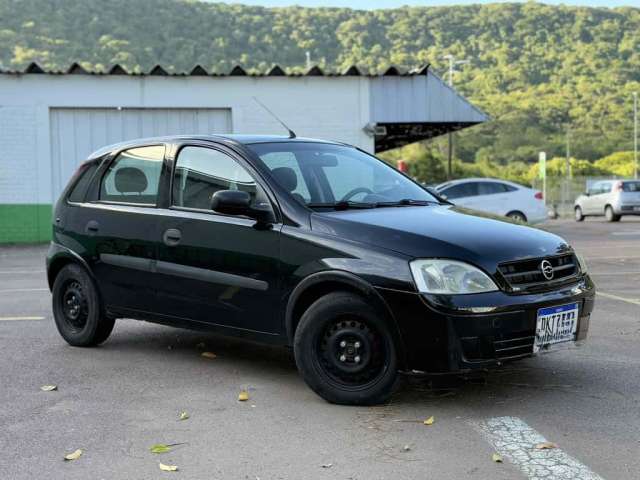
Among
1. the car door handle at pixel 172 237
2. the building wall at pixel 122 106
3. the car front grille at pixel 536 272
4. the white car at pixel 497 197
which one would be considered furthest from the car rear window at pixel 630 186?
the car door handle at pixel 172 237

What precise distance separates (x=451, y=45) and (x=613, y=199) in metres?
59.5

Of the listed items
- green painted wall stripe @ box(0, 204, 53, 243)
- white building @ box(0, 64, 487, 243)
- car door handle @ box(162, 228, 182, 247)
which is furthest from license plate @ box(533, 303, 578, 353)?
green painted wall stripe @ box(0, 204, 53, 243)

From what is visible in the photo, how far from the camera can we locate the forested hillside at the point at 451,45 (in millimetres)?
65938

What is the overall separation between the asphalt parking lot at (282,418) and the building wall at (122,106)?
15.0m

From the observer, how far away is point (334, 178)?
6.15 m

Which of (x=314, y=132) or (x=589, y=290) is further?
(x=314, y=132)

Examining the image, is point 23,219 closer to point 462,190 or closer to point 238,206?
point 462,190

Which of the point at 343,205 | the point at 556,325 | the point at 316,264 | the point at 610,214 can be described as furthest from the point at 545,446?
the point at 610,214

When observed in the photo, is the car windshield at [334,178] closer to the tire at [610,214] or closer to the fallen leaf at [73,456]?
the fallen leaf at [73,456]

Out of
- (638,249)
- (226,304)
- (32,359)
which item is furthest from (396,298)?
(638,249)

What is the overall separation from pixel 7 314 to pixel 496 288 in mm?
5851

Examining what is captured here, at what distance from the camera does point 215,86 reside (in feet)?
72.9

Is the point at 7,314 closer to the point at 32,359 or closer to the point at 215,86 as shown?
the point at 32,359

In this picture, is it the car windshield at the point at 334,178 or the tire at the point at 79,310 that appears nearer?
the car windshield at the point at 334,178
